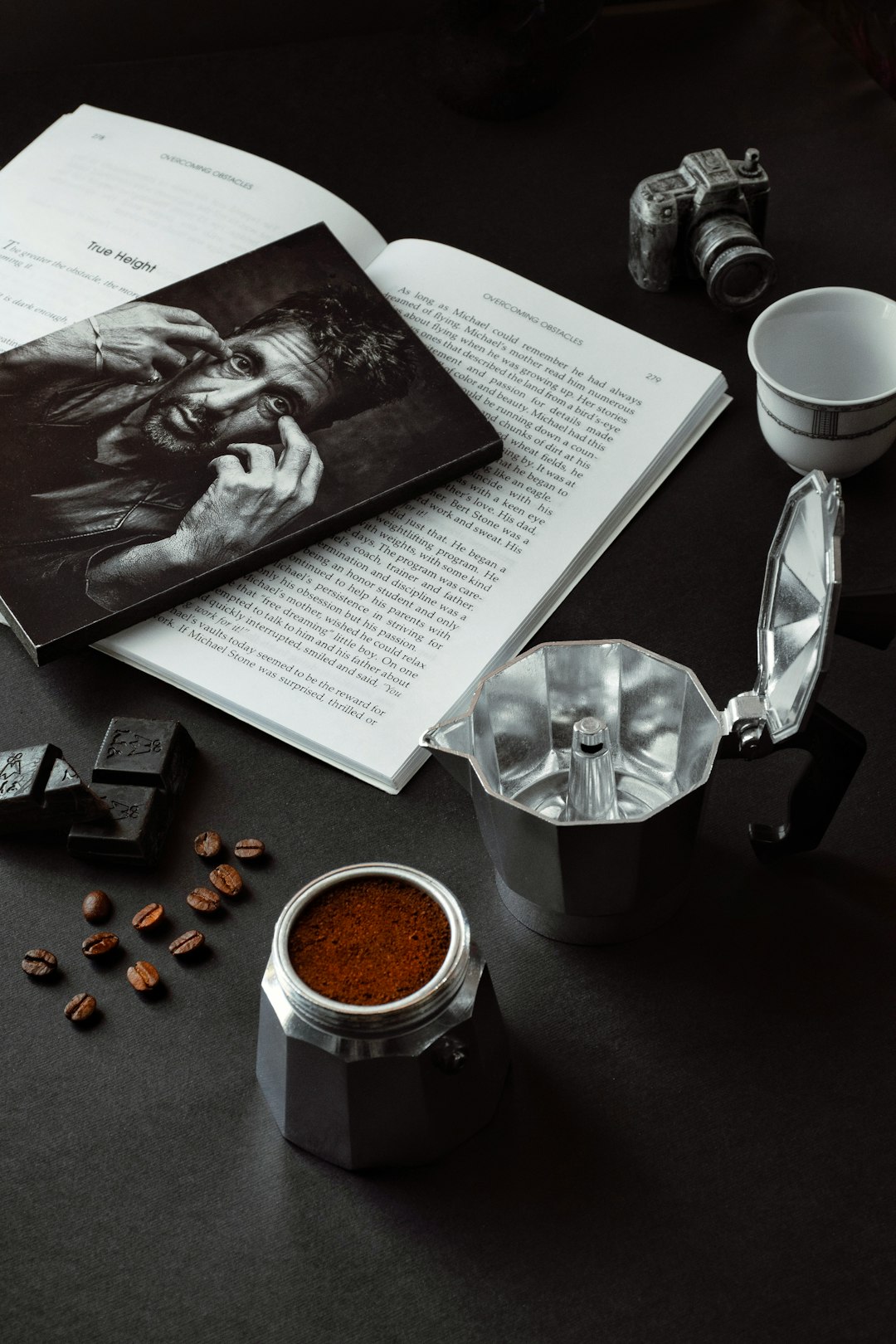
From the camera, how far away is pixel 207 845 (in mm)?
599

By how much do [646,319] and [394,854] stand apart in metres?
0.45

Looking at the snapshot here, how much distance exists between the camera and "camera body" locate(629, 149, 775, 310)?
2.63 feet

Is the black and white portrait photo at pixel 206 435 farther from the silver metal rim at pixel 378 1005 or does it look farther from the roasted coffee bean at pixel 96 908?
the silver metal rim at pixel 378 1005

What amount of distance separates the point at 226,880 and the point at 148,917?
39 mm

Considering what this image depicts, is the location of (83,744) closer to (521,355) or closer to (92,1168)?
(92,1168)

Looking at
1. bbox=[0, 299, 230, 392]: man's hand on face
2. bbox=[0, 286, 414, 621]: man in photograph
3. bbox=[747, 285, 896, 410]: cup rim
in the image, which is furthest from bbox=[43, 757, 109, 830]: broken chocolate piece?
bbox=[747, 285, 896, 410]: cup rim

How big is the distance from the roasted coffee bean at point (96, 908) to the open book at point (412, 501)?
121mm

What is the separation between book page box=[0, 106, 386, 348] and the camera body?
0.20m

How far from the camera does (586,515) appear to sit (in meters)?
0.73

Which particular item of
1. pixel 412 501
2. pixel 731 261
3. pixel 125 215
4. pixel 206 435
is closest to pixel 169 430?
pixel 206 435

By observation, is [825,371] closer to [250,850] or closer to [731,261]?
[731,261]

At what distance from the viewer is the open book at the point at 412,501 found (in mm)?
660

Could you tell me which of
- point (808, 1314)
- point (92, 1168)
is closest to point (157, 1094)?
point (92, 1168)

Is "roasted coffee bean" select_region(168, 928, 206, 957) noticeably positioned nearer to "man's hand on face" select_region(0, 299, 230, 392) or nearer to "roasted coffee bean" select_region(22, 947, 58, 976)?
"roasted coffee bean" select_region(22, 947, 58, 976)
